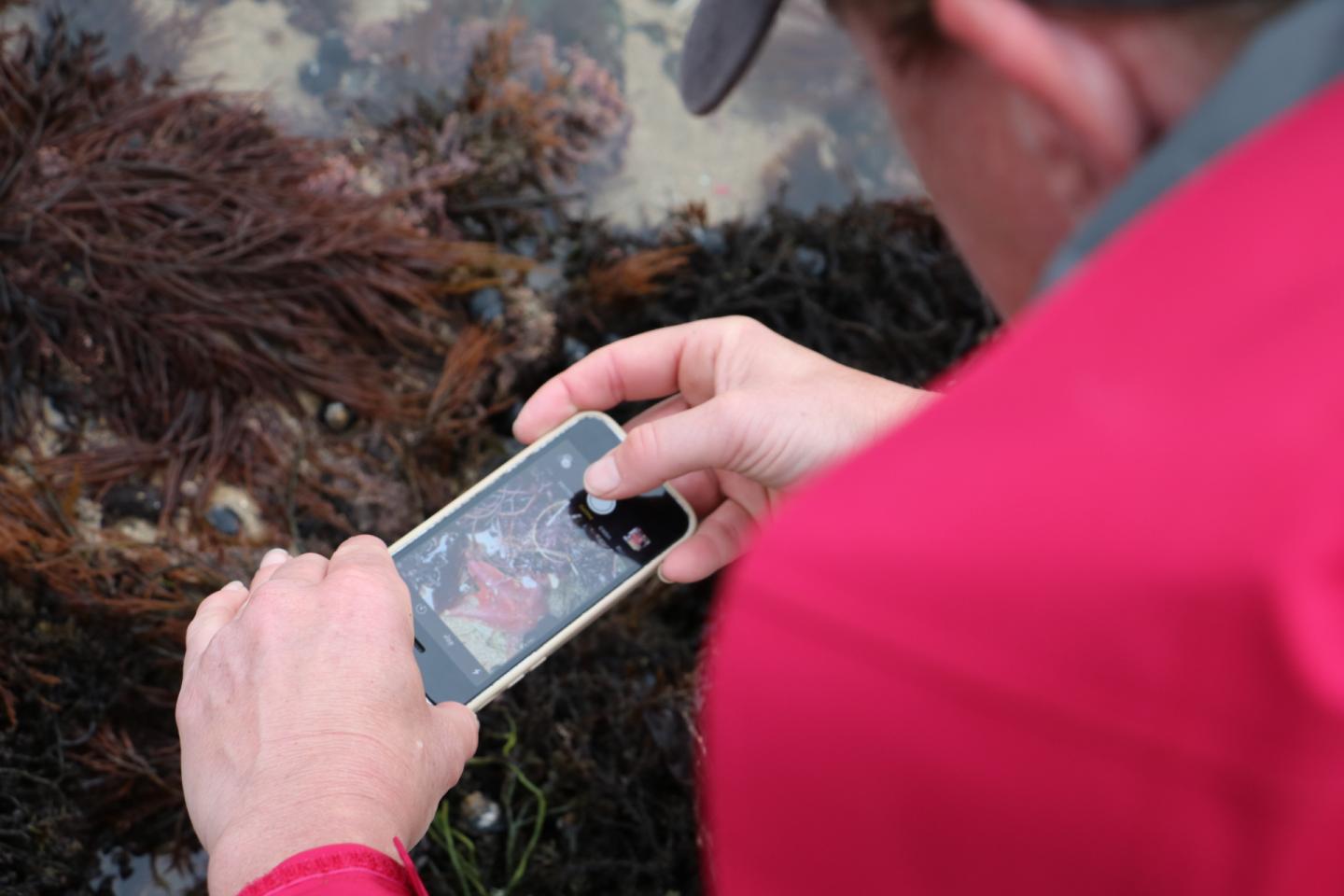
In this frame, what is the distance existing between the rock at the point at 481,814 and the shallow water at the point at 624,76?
5.73 feet

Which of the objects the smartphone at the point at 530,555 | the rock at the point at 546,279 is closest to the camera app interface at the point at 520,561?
the smartphone at the point at 530,555

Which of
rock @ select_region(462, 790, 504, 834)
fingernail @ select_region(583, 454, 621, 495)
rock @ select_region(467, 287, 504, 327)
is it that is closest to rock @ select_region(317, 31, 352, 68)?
rock @ select_region(467, 287, 504, 327)

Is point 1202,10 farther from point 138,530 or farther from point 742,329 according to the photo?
point 138,530

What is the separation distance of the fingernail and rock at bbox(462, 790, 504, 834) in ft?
3.28

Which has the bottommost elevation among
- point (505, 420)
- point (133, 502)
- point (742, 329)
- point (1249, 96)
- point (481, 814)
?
point (481, 814)

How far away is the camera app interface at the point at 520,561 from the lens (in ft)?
5.83

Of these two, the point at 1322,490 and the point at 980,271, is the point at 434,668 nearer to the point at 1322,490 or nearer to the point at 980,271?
the point at 980,271

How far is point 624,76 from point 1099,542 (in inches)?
112

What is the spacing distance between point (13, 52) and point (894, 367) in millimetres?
2659

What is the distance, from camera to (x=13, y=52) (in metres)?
2.71

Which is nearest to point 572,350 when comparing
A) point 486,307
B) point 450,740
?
point 486,307

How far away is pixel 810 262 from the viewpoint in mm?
3080

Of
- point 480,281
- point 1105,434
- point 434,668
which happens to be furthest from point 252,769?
point 480,281

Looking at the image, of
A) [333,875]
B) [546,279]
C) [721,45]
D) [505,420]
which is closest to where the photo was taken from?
[721,45]
